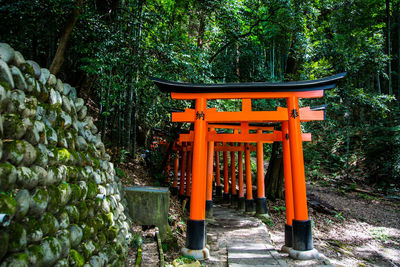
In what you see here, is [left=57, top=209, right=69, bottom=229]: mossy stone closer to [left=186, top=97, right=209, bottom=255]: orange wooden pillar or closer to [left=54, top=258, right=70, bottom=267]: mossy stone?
[left=54, top=258, right=70, bottom=267]: mossy stone

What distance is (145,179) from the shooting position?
9.41 meters

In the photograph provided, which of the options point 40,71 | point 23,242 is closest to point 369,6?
point 40,71

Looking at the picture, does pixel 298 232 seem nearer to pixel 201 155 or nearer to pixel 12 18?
pixel 201 155

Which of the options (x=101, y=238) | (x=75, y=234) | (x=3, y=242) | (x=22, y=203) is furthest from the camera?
(x=101, y=238)

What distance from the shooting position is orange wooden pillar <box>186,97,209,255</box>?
4.98 m

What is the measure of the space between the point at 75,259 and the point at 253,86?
396cm

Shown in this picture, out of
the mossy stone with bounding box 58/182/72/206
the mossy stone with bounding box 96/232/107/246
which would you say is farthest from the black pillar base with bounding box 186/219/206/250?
the mossy stone with bounding box 58/182/72/206

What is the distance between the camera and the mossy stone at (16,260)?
1809 millimetres

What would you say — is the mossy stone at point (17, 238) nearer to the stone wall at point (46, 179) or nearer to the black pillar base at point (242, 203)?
the stone wall at point (46, 179)

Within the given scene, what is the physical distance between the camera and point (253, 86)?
5.12m

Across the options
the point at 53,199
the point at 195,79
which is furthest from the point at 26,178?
the point at 195,79

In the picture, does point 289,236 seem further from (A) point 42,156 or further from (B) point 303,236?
(A) point 42,156

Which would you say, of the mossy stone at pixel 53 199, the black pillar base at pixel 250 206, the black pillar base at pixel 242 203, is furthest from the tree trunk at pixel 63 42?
the black pillar base at pixel 242 203

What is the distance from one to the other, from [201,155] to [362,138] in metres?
16.2
